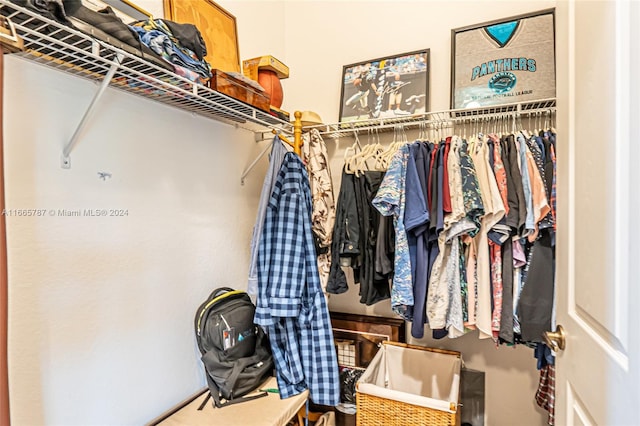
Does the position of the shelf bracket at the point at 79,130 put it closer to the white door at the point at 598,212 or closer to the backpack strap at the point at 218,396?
the backpack strap at the point at 218,396

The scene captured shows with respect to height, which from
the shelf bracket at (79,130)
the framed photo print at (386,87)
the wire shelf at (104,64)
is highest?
the framed photo print at (386,87)

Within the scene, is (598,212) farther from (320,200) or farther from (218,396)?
(218,396)

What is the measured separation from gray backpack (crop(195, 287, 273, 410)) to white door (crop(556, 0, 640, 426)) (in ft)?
3.51

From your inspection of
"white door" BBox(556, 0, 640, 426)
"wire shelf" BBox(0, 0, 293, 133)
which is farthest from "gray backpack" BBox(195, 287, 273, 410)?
"white door" BBox(556, 0, 640, 426)

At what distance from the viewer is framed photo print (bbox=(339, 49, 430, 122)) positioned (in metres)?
1.70

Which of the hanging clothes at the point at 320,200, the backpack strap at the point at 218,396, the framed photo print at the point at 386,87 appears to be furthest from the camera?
the framed photo print at the point at 386,87

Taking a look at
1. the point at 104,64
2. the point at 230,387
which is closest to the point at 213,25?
the point at 104,64

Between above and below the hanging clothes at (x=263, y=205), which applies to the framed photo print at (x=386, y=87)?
above

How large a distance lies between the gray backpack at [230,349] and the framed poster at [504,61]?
1441 mm

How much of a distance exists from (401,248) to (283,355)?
72cm

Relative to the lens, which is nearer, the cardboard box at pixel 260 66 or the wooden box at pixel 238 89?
the wooden box at pixel 238 89

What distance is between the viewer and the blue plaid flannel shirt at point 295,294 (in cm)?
135

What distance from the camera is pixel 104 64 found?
2.93 feet

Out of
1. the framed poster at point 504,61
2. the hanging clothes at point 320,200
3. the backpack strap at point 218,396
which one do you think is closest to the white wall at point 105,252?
the backpack strap at point 218,396
